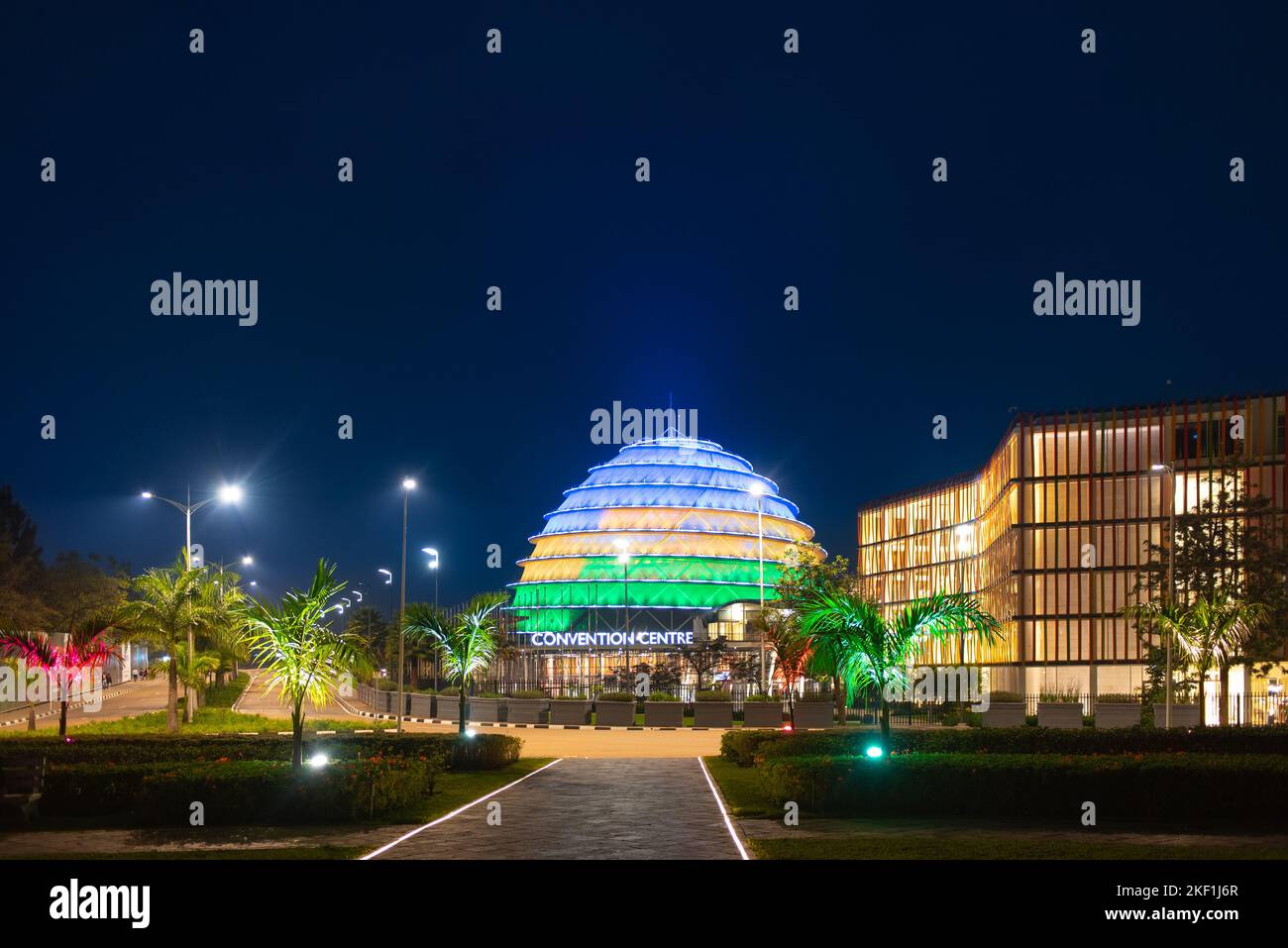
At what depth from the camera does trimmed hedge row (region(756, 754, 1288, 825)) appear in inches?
800

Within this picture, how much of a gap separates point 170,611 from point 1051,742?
1040 inches

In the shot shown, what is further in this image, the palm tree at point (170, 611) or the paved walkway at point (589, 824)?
the palm tree at point (170, 611)

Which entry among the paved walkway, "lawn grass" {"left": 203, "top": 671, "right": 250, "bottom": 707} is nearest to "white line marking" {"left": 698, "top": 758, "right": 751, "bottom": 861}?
the paved walkway

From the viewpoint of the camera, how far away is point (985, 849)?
16.8m

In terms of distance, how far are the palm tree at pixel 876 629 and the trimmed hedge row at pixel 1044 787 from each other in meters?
2.15

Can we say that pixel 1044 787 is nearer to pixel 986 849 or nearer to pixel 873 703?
pixel 986 849

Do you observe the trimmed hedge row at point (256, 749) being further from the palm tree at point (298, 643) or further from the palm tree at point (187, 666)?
the palm tree at point (187, 666)

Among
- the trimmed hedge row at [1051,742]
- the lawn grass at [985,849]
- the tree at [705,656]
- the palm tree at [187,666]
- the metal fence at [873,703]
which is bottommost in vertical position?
the metal fence at [873,703]

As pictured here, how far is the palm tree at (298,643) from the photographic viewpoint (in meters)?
22.4

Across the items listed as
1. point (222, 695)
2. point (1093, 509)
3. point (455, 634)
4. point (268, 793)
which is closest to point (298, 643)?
point (268, 793)

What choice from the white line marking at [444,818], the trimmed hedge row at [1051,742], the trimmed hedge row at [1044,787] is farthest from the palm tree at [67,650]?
the trimmed hedge row at [1044,787]

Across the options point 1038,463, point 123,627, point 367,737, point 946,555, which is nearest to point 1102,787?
point 367,737
